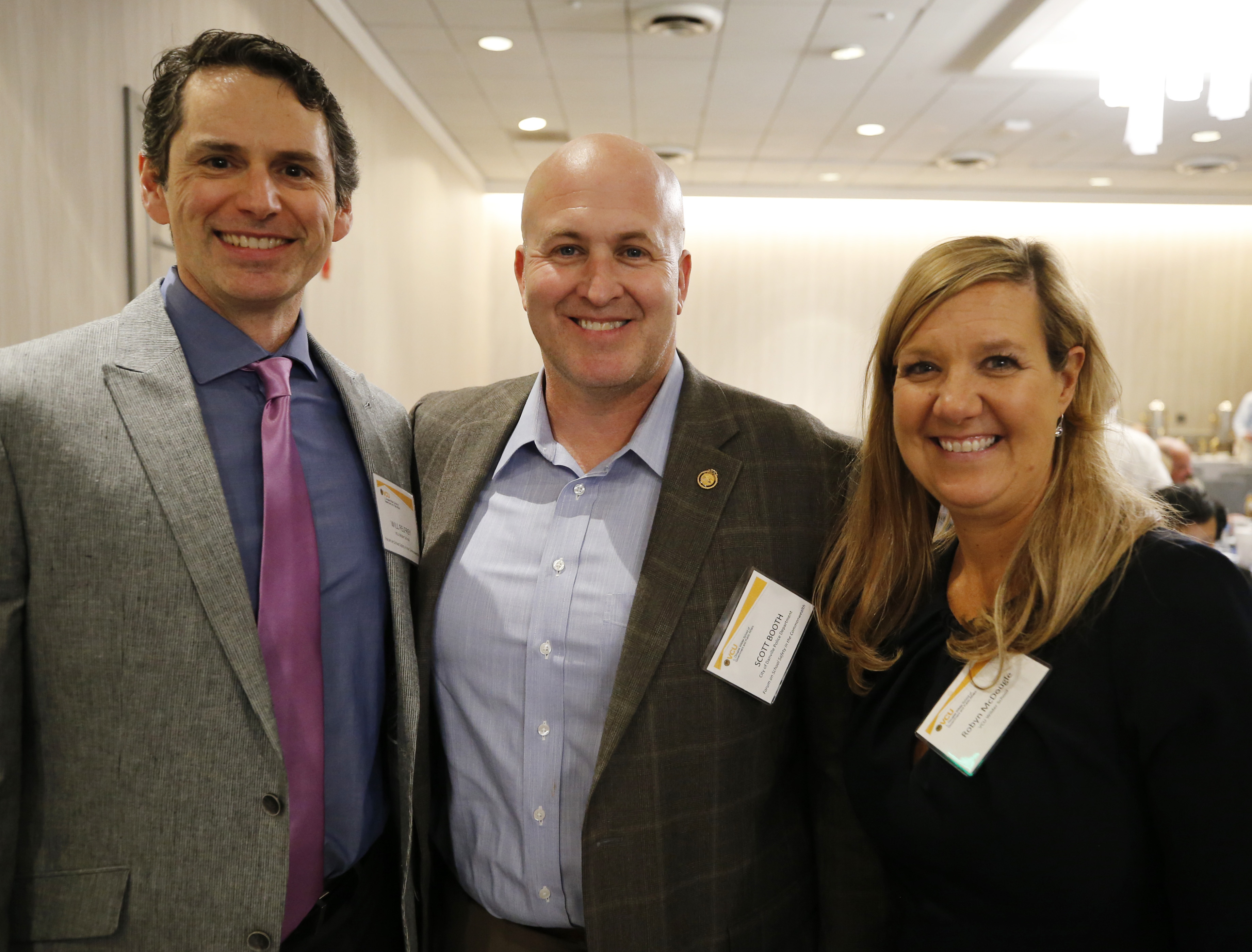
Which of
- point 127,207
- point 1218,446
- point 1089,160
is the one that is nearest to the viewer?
point 127,207

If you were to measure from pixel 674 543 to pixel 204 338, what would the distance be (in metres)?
0.81

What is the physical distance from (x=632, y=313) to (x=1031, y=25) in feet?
14.4

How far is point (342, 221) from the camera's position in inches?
66.4

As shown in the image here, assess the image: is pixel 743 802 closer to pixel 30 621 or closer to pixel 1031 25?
pixel 30 621

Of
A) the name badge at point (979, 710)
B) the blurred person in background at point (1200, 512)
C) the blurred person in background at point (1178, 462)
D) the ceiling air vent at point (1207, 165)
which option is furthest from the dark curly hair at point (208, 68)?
the ceiling air vent at point (1207, 165)

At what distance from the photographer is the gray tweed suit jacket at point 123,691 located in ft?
3.96

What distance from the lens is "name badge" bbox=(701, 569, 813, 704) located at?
147 cm

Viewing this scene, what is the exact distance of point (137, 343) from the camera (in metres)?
1.34

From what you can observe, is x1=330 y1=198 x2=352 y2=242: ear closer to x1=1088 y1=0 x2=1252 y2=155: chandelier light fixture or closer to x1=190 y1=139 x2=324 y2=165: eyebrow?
x1=190 y1=139 x2=324 y2=165: eyebrow

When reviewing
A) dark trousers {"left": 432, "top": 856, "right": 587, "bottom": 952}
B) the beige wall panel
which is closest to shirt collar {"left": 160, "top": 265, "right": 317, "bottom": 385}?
dark trousers {"left": 432, "top": 856, "right": 587, "bottom": 952}

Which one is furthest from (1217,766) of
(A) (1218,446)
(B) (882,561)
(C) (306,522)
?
(A) (1218,446)

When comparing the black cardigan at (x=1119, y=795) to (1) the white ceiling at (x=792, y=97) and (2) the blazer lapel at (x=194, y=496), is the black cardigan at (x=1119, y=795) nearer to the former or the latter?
(2) the blazer lapel at (x=194, y=496)

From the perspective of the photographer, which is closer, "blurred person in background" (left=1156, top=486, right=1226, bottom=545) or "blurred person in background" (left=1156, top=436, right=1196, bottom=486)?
"blurred person in background" (left=1156, top=486, right=1226, bottom=545)

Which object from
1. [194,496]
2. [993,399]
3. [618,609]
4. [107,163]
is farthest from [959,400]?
[107,163]
